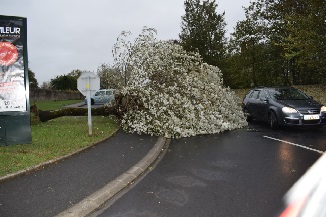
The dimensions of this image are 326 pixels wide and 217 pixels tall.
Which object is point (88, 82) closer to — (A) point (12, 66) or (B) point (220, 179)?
(A) point (12, 66)

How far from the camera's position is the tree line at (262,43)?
16.9 m

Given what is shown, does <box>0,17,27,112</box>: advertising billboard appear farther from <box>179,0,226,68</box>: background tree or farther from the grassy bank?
<box>179,0,226,68</box>: background tree

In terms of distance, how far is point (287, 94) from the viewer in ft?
40.0

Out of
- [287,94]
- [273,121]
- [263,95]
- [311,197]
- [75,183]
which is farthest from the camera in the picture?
[263,95]

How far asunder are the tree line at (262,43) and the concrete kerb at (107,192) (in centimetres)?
693

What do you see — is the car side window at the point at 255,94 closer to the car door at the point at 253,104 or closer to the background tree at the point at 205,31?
the car door at the point at 253,104

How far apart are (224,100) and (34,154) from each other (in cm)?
784

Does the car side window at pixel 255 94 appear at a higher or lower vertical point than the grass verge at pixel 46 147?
higher

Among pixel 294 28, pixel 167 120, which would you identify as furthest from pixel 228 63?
pixel 167 120

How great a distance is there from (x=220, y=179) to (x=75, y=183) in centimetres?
249

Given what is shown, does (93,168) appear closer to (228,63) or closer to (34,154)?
(34,154)

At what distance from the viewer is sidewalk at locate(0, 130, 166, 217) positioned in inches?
165

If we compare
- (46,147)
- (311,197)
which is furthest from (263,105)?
(311,197)

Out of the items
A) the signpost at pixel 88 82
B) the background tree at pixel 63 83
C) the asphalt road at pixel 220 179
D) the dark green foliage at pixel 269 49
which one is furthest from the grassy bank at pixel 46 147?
the background tree at pixel 63 83
